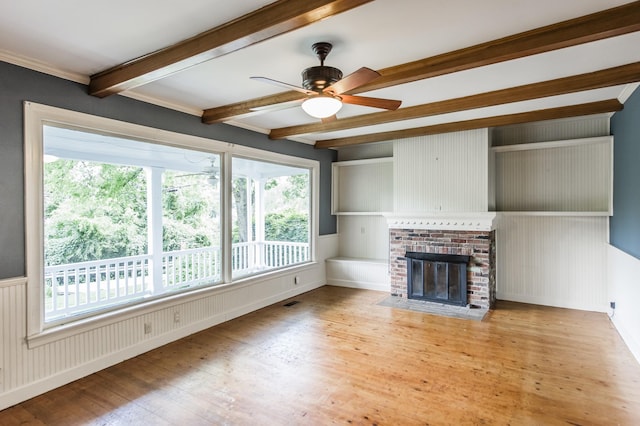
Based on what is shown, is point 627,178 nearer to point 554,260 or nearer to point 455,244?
point 554,260

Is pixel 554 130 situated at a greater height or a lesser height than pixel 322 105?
greater

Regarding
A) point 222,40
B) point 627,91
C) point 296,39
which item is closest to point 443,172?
point 627,91

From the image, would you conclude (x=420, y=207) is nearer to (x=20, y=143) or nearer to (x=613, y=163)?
(x=613, y=163)

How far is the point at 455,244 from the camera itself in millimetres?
5289

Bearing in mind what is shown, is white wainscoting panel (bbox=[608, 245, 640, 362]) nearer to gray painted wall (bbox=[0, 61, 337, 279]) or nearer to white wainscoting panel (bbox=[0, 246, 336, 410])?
white wainscoting panel (bbox=[0, 246, 336, 410])

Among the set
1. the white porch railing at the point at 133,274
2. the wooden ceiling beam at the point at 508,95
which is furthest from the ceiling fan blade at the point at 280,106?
the white porch railing at the point at 133,274

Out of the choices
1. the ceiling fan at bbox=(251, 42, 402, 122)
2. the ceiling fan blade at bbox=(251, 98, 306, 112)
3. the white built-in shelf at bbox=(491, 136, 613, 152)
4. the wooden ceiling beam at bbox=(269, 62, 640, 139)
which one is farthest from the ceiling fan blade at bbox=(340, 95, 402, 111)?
the white built-in shelf at bbox=(491, 136, 613, 152)

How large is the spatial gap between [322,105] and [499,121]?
9.74 feet

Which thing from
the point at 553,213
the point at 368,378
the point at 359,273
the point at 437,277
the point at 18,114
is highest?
the point at 18,114

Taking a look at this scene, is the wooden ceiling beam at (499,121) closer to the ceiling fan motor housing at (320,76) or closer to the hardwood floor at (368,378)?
the hardwood floor at (368,378)

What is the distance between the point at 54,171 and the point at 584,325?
817 centimetres

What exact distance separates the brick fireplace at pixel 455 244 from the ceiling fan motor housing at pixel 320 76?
3337mm

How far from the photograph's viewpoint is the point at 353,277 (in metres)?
6.46

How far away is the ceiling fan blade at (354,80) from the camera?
2.19 meters
